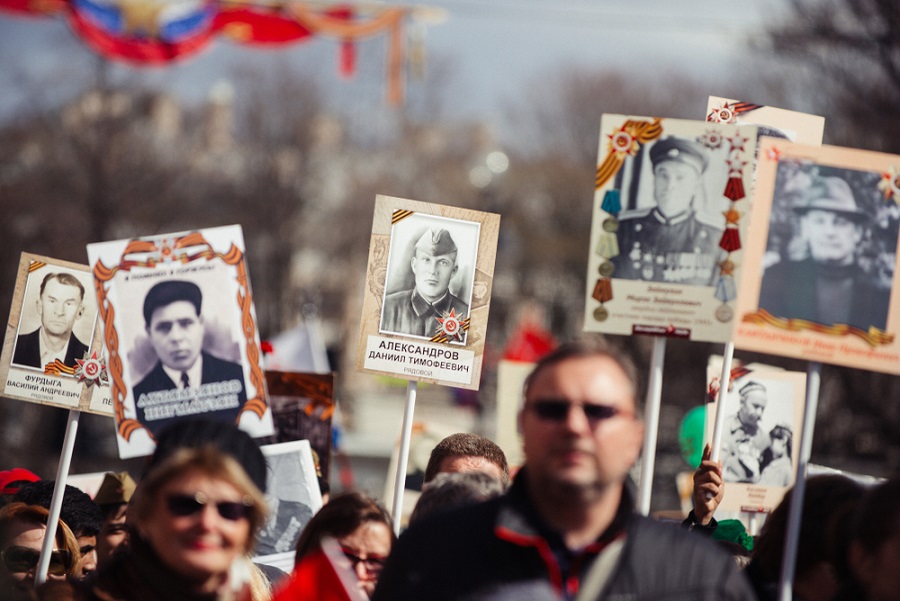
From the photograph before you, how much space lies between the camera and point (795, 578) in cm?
366

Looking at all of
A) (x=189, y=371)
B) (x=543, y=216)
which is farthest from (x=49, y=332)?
(x=543, y=216)

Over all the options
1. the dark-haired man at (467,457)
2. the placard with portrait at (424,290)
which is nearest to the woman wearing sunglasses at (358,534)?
the dark-haired man at (467,457)

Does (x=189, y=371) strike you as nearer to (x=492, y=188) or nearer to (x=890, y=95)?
(x=890, y=95)

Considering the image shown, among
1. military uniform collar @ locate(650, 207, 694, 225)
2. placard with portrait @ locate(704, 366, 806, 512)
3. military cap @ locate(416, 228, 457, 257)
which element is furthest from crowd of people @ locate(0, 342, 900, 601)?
placard with portrait @ locate(704, 366, 806, 512)

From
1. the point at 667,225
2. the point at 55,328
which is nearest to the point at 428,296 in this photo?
the point at 667,225

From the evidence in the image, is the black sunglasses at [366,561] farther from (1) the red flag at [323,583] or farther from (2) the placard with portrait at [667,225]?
(2) the placard with portrait at [667,225]

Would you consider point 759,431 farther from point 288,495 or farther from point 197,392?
point 197,392

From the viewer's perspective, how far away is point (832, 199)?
3.80 metres

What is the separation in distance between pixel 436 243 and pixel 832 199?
166 centimetres

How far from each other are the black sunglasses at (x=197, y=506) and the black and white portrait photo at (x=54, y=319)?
241cm

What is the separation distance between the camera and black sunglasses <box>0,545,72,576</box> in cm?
452

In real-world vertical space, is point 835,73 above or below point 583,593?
above

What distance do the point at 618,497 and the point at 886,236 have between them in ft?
4.79

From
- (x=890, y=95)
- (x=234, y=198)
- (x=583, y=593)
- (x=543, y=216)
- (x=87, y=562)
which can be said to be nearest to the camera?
(x=583, y=593)
